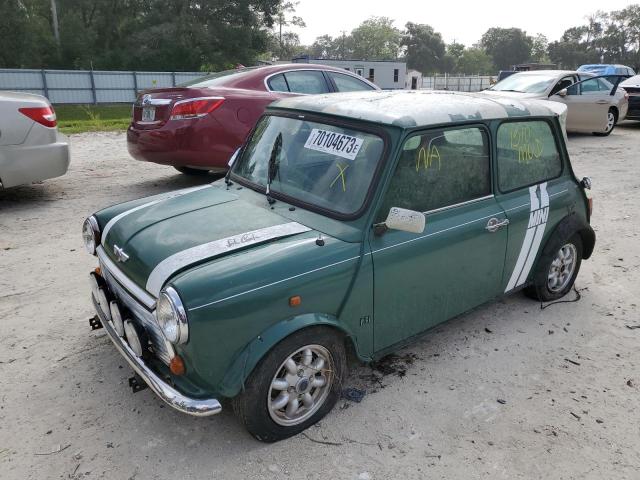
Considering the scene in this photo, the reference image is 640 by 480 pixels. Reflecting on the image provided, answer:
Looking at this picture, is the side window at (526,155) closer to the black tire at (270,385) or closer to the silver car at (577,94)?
the black tire at (270,385)

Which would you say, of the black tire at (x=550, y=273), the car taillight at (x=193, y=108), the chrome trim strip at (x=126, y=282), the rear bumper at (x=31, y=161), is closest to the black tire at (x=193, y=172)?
the car taillight at (x=193, y=108)

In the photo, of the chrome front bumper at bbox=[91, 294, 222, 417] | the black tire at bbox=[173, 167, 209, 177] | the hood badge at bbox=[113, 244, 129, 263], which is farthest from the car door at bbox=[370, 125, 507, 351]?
the black tire at bbox=[173, 167, 209, 177]

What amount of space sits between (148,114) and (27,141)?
4.75ft

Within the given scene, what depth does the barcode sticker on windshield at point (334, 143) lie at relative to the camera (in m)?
2.99

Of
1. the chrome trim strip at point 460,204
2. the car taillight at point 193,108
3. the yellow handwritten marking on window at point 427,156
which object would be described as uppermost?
the car taillight at point 193,108

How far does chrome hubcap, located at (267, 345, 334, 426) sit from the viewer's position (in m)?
2.64

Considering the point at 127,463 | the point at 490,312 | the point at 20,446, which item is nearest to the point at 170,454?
the point at 127,463

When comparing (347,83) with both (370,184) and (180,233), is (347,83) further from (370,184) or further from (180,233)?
(180,233)

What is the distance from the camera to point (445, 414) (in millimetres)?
2957

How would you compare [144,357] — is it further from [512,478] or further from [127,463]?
[512,478]

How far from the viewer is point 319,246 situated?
8.71 ft

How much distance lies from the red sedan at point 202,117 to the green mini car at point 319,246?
301 centimetres

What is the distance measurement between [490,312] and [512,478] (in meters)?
1.79

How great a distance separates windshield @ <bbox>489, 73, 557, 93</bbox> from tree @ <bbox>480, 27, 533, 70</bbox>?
11170cm
